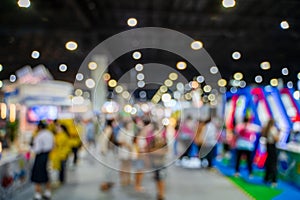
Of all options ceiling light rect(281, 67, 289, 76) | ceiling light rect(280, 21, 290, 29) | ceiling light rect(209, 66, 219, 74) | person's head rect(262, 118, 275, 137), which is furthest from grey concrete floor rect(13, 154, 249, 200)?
ceiling light rect(281, 67, 289, 76)

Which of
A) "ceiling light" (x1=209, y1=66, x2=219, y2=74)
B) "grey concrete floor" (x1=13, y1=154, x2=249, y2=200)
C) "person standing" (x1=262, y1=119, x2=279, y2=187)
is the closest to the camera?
"grey concrete floor" (x1=13, y1=154, x2=249, y2=200)

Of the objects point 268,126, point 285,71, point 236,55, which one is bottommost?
point 268,126

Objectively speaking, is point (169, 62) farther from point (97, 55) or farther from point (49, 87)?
point (49, 87)

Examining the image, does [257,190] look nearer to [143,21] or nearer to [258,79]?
[143,21]

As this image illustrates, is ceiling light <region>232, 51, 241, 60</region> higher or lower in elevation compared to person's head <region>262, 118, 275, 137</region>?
higher

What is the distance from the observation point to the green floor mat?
21.0 ft

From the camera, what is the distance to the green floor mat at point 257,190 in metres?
6.40

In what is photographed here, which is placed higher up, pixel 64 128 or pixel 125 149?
pixel 64 128

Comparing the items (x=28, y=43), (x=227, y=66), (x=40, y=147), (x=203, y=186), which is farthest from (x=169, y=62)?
(x=40, y=147)

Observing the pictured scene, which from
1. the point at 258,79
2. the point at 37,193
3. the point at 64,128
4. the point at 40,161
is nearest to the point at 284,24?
the point at 64,128

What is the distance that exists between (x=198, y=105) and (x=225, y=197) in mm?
6943

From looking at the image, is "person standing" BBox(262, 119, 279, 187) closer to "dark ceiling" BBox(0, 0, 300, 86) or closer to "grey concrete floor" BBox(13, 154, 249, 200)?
"grey concrete floor" BBox(13, 154, 249, 200)

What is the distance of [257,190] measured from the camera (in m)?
6.89

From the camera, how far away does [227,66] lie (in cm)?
2228
